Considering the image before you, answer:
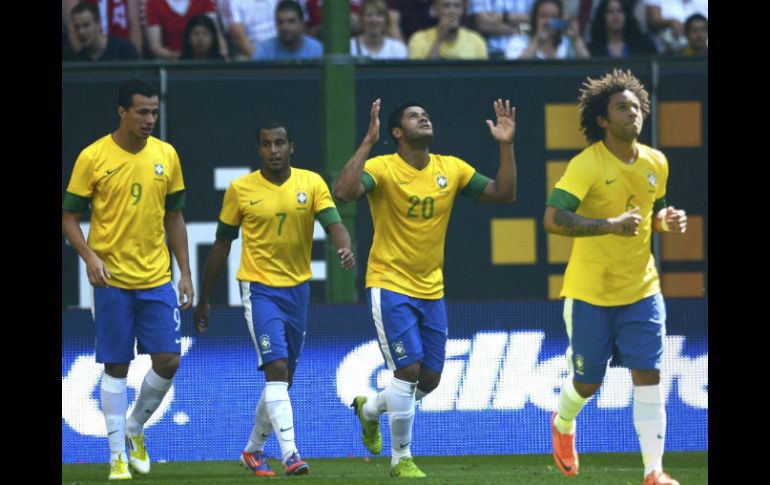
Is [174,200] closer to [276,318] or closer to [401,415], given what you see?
[276,318]

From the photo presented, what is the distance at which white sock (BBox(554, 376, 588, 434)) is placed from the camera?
28.9 feet

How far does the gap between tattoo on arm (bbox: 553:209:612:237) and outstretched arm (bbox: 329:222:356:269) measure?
1.42 m

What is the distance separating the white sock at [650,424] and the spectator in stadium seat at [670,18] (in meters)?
6.48

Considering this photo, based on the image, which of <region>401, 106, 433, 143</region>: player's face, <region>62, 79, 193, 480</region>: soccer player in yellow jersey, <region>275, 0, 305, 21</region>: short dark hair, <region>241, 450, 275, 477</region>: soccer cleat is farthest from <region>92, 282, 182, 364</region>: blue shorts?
<region>275, 0, 305, 21</region>: short dark hair

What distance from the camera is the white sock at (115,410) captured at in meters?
9.16

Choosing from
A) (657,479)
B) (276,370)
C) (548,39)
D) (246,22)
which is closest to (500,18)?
(548,39)

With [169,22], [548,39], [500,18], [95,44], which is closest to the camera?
[95,44]

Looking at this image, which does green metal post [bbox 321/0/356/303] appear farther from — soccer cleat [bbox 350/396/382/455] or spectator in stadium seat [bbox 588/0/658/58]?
spectator in stadium seat [bbox 588/0/658/58]

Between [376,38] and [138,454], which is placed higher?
[376,38]

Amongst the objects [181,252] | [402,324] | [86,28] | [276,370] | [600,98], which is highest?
[86,28]

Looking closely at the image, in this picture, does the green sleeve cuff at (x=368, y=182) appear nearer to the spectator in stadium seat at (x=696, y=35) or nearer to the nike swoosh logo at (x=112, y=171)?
the nike swoosh logo at (x=112, y=171)

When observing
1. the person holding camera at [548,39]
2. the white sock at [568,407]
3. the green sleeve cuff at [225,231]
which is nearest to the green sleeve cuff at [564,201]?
the white sock at [568,407]

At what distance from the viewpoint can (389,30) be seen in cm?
1382

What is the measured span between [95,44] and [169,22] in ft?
2.73
